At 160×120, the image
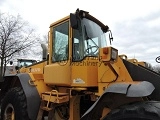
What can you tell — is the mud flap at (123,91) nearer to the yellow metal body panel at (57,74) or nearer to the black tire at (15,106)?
the yellow metal body panel at (57,74)

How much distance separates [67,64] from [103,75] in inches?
37.3

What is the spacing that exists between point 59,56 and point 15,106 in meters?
1.65

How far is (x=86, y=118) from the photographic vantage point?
12.5 ft

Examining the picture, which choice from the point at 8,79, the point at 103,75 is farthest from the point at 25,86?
the point at 103,75

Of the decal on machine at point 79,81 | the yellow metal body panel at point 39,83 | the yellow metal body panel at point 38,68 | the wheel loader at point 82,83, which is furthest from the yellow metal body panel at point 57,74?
the yellow metal body panel at point 38,68

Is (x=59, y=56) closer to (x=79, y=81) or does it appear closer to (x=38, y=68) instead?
(x=79, y=81)

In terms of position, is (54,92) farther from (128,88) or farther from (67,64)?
(128,88)

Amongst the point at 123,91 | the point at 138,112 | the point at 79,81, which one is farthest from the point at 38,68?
the point at 138,112

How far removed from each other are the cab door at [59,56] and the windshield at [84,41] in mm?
210

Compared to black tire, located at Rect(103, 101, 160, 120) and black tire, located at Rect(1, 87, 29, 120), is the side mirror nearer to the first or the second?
black tire, located at Rect(103, 101, 160, 120)

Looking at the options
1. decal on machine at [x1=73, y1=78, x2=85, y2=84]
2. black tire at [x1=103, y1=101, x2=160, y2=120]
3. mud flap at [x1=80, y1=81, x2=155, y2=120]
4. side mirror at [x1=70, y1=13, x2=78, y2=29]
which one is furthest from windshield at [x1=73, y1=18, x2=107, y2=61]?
black tire at [x1=103, y1=101, x2=160, y2=120]

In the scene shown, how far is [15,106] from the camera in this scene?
572 cm

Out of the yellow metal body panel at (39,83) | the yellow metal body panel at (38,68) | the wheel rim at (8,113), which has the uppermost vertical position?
the yellow metal body panel at (38,68)

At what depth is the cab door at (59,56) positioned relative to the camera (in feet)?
16.3
